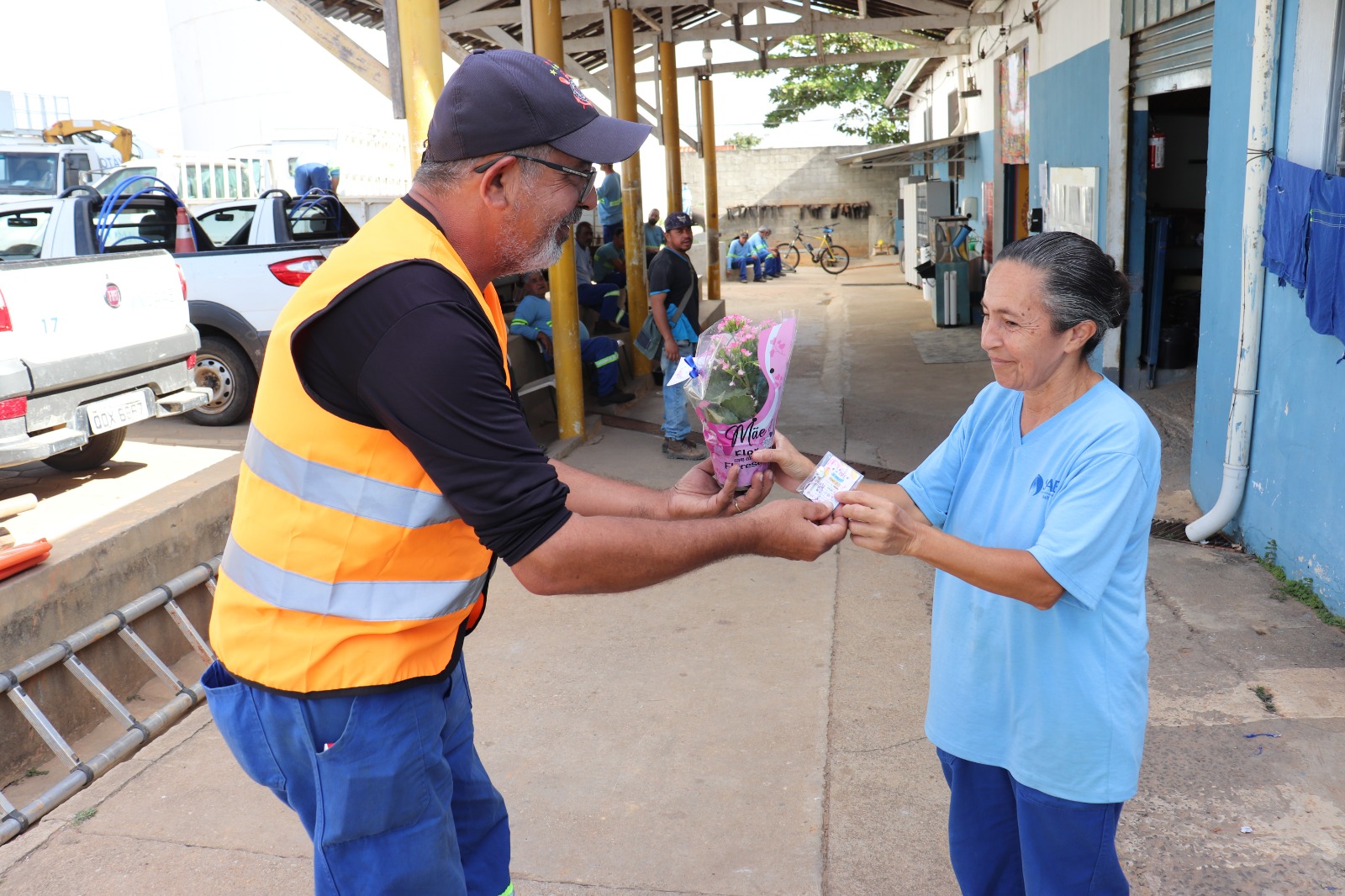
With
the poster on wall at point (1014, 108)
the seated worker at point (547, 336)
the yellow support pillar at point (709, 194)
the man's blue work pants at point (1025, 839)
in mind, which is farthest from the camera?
the yellow support pillar at point (709, 194)

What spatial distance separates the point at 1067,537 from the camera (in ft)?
6.38

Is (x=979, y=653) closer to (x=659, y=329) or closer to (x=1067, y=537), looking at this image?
(x=1067, y=537)

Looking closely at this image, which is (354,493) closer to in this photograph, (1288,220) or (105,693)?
(105,693)

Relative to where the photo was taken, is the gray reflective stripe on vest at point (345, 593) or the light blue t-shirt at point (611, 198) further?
the light blue t-shirt at point (611, 198)

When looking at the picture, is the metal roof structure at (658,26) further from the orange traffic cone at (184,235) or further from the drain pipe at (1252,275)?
the drain pipe at (1252,275)

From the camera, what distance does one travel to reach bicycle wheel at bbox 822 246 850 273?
27.3 metres

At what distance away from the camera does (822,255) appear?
27.7 m

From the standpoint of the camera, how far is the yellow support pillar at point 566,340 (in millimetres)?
8297

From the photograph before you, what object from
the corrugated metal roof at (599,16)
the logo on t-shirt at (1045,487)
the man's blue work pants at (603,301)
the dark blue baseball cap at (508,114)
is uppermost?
the corrugated metal roof at (599,16)

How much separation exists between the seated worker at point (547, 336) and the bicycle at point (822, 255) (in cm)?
1718

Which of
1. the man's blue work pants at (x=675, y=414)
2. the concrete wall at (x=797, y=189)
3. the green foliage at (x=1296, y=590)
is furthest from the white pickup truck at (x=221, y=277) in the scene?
the concrete wall at (x=797, y=189)

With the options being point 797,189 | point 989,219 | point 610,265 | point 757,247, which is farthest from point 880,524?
point 797,189

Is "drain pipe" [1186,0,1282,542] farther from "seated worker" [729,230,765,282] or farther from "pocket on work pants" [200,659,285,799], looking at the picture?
"seated worker" [729,230,765,282]

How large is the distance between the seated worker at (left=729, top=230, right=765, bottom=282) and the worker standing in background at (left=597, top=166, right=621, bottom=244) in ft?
32.6
